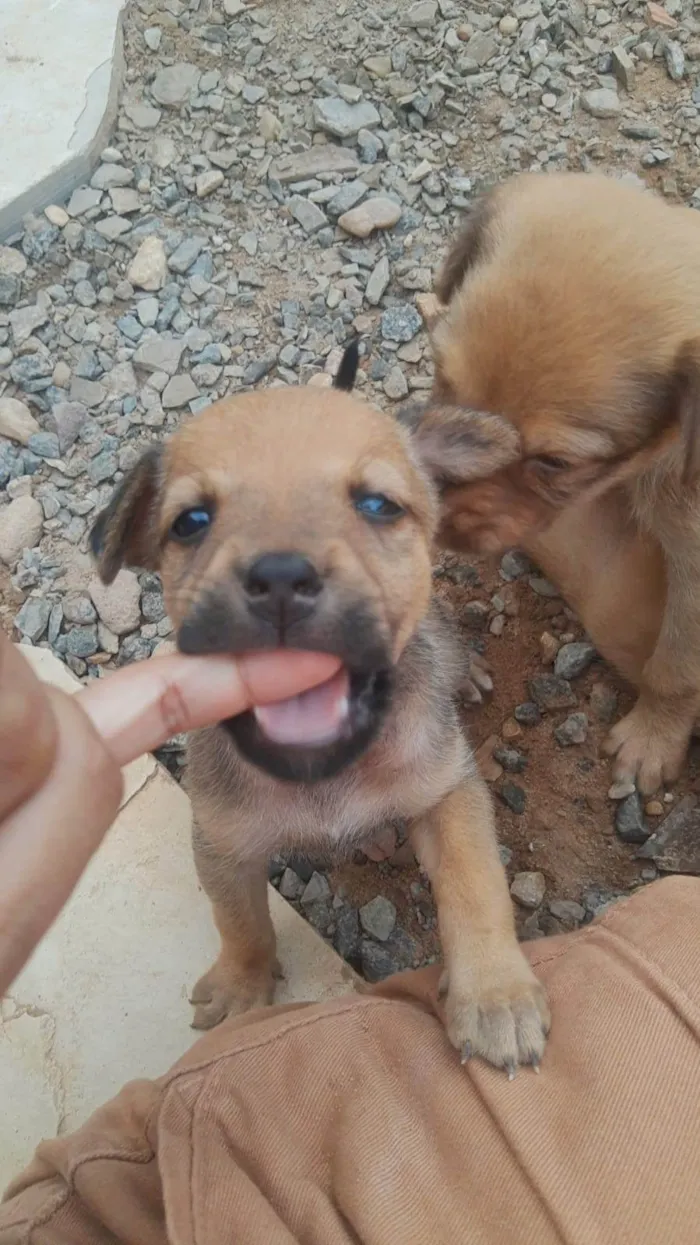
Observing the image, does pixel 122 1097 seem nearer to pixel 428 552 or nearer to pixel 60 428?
pixel 428 552

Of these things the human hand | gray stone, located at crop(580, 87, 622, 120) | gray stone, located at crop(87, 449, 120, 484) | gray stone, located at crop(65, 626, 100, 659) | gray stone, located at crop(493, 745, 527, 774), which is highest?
the human hand

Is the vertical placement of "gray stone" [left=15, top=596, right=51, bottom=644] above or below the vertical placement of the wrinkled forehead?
below

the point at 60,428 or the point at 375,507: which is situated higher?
the point at 375,507

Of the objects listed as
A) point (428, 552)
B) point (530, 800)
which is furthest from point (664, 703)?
point (428, 552)

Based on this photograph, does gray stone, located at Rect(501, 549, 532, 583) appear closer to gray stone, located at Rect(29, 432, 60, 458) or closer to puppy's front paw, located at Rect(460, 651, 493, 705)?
puppy's front paw, located at Rect(460, 651, 493, 705)

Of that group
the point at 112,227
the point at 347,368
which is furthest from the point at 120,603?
the point at 112,227

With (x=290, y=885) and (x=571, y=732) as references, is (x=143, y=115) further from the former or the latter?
(x=290, y=885)

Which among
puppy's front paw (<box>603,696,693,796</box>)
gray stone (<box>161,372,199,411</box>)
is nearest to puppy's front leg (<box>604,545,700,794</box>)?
puppy's front paw (<box>603,696,693,796</box>)
